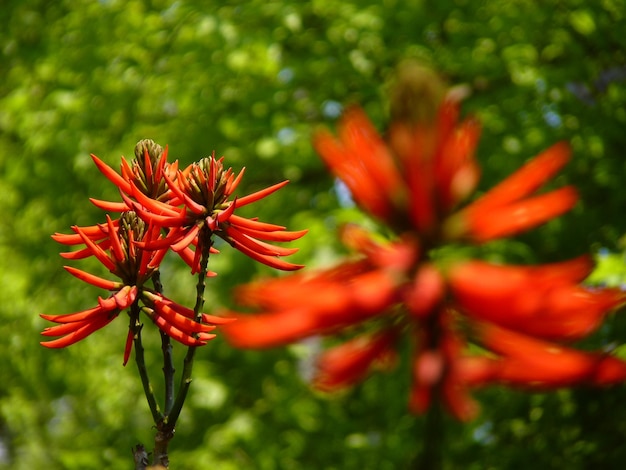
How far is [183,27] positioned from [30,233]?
1.32 m

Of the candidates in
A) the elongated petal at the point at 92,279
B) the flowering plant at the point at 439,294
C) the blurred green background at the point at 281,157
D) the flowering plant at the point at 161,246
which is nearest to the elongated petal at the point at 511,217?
the flowering plant at the point at 439,294

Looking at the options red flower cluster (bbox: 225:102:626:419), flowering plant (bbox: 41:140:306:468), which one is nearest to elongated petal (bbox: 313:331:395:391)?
red flower cluster (bbox: 225:102:626:419)

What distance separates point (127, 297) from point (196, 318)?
2.6 inches

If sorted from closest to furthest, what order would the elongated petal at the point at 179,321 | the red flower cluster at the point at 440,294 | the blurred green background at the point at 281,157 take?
the red flower cluster at the point at 440,294
the elongated petal at the point at 179,321
the blurred green background at the point at 281,157

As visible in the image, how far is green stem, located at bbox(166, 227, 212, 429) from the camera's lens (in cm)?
71

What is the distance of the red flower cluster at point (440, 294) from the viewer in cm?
40

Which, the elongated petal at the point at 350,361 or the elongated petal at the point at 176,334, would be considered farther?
the elongated petal at the point at 176,334

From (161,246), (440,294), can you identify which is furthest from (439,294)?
(161,246)

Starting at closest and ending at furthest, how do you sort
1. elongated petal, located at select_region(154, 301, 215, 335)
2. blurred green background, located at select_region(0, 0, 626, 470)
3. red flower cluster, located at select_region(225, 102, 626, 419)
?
red flower cluster, located at select_region(225, 102, 626, 419), elongated petal, located at select_region(154, 301, 215, 335), blurred green background, located at select_region(0, 0, 626, 470)

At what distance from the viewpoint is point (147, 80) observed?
3.36 meters

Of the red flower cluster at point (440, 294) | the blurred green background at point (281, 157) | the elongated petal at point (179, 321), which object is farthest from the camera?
the blurred green background at point (281, 157)

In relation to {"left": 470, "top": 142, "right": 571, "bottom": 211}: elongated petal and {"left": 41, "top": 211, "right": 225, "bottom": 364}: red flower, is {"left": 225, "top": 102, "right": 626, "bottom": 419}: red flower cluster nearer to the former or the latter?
{"left": 470, "top": 142, "right": 571, "bottom": 211}: elongated petal

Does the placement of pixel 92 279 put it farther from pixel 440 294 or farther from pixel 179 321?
pixel 440 294

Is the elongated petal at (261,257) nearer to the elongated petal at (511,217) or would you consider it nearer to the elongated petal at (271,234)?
the elongated petal at (271,234)
